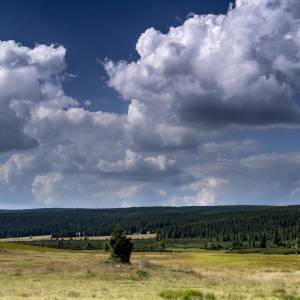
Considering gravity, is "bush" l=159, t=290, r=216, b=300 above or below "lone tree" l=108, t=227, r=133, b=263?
below

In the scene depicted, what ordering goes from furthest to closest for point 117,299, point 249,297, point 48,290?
point 48,290, point 249,297, point 117,299

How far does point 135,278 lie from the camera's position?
55.6m

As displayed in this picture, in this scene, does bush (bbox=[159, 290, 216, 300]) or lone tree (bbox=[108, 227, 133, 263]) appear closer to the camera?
bush (bbox=[159, 290, 216, 300])

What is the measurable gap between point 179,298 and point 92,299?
5.76m

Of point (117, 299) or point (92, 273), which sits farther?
point (92, 273)

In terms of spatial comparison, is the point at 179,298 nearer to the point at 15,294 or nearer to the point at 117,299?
the point at 117,299

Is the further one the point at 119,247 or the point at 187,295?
the point at 119,247

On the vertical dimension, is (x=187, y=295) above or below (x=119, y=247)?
below

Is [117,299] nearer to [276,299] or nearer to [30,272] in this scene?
[276,299]

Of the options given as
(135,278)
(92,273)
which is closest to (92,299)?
(135,278)

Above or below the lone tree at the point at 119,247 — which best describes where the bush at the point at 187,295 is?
below

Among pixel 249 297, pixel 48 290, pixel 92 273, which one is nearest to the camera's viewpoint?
pixel 249 297

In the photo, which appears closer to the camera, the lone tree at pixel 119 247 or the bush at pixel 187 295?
the bush at pixel 187 295

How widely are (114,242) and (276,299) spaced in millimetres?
53311
